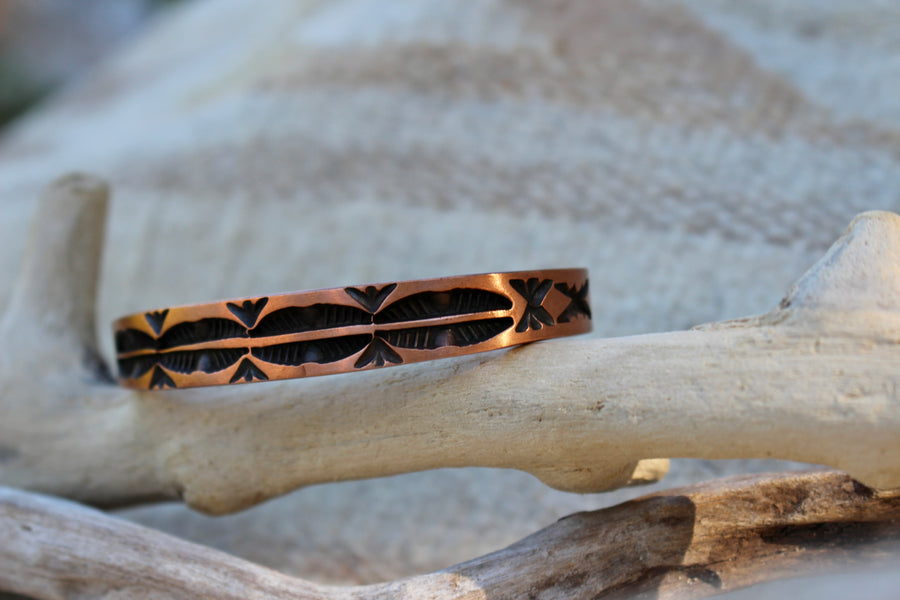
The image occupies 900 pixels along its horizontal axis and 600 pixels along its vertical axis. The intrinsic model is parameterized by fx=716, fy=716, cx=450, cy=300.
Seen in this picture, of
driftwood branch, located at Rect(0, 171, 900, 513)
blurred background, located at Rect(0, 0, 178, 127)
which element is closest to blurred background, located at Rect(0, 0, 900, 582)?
driftwood branch, located at Rect(0, 171, 900, 513)

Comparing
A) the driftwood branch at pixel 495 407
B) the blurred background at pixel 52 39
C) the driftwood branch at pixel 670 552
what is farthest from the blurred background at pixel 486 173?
the blurred background at pixel 52 39

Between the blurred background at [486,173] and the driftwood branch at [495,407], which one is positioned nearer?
the driftwood branch at [495,407]

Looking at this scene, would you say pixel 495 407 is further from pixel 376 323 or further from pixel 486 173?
pixel 486 173

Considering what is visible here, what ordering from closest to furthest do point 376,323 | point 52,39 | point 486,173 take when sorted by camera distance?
point 376,323 < point 486,173 < point 52,39

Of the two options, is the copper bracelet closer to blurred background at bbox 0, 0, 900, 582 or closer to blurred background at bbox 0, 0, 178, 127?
blurred background at bbox 0, 0, 900, 582

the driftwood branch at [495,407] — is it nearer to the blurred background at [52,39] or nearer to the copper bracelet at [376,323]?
the copper bracelet at [376,323]

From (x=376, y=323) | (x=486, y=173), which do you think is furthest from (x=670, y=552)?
(x=486, y=173)
